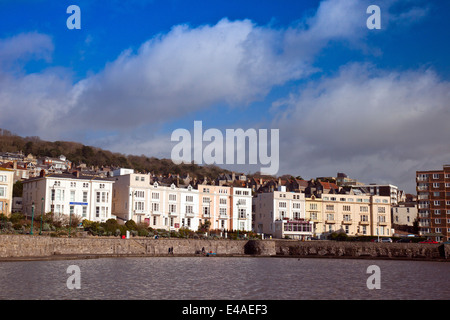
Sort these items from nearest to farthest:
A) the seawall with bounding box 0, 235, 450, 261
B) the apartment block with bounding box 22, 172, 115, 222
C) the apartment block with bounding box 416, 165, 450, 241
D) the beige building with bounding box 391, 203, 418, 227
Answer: the seawall with bounding box 0, 235, 450, 261 < the apartment block with bounding box 22, 172, 115, 222 < the apartment block with bounding box 416, 165, 450, 241 < the beige building with bounding box 391, 203, 418, 227

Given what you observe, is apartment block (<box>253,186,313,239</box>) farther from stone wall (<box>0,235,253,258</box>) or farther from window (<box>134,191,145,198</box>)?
window (<box>134,191,145,198</box>)

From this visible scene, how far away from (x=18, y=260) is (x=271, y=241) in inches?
1599

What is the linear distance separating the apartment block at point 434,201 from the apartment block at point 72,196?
62.3 metres

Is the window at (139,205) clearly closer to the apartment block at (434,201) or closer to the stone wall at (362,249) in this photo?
the stone wall at (362,249)

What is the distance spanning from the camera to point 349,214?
346 ft

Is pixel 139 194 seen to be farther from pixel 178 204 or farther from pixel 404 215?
pixel 404 215

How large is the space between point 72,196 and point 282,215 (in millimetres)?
42009

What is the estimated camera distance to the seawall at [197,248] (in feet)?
173

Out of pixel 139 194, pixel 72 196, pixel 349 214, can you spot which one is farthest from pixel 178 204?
pixel 349 214

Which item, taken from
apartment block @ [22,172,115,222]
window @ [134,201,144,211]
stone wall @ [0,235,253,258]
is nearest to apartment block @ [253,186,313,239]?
stone wall @ [0,235,253,258]

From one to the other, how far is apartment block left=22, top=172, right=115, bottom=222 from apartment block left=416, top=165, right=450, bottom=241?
204ft

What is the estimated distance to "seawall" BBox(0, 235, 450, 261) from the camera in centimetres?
5275
